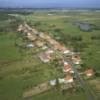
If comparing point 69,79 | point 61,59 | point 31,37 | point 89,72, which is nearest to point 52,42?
point 31,37

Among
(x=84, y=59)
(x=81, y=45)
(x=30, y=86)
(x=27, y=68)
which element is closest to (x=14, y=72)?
(x=27, y=68)

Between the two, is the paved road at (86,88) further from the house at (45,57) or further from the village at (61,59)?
the house at (45,57)

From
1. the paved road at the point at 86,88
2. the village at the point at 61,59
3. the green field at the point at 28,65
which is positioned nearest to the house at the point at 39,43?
the village at the point at 61,59

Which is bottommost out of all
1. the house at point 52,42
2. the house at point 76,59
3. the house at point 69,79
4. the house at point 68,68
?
the house at point 52,42

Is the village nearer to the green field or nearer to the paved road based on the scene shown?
the paved road

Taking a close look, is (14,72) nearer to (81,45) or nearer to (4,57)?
→ (4,57)

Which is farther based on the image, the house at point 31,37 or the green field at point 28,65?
the house at point 31,37

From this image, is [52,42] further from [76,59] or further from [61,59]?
[76,59]

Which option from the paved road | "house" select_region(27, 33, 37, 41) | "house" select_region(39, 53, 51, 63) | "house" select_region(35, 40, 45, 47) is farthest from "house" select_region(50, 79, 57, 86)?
"house" select_region(27, 33, 37, 41)
